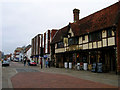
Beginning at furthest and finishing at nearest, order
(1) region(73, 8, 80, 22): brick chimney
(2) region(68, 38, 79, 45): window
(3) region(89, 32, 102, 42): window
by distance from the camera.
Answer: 1. (1) region(73, 8, 80, 22): brick chimney
2. (2) region(68, 38, 79, 45): window
3. (3) region(89, 32, 102, 42): window

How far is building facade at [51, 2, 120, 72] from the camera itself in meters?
18.0

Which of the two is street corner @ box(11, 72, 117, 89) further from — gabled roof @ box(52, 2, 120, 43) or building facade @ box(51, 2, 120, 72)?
gabled roof @ box(52, 2, 120, 43)

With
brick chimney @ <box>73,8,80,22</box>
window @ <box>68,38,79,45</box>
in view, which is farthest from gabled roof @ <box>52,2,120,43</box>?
brick chimney @ <box>73,8,80,22</box>

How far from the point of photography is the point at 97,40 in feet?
67.3

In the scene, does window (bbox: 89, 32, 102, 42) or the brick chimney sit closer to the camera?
window (bbox: 89, 32, 102, 42)

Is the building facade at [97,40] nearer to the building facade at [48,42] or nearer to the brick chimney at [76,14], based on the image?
the brick chimney at [76,14]

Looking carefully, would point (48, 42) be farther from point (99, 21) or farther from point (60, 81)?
point (60, 81)

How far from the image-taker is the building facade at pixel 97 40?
18.0 m

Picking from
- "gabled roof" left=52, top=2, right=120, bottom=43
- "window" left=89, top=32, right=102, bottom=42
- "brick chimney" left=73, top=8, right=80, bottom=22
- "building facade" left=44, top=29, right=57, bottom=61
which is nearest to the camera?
"gabled roof" left=52, top=2, right=120, bottom=43

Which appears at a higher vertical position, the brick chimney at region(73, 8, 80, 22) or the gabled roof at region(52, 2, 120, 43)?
the brick chimney at region(73, 8, 80, 22)

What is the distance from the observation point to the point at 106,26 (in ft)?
62.2

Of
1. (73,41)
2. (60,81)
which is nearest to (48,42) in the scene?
(73,41)

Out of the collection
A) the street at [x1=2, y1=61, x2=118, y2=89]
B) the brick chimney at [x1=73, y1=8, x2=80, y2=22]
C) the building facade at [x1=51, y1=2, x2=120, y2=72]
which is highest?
the brick chimney at [x1=73, y1=8, x2=80, y2=22]

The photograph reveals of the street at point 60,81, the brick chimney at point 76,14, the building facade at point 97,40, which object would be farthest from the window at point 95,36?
the brick chimney at point 76,14
